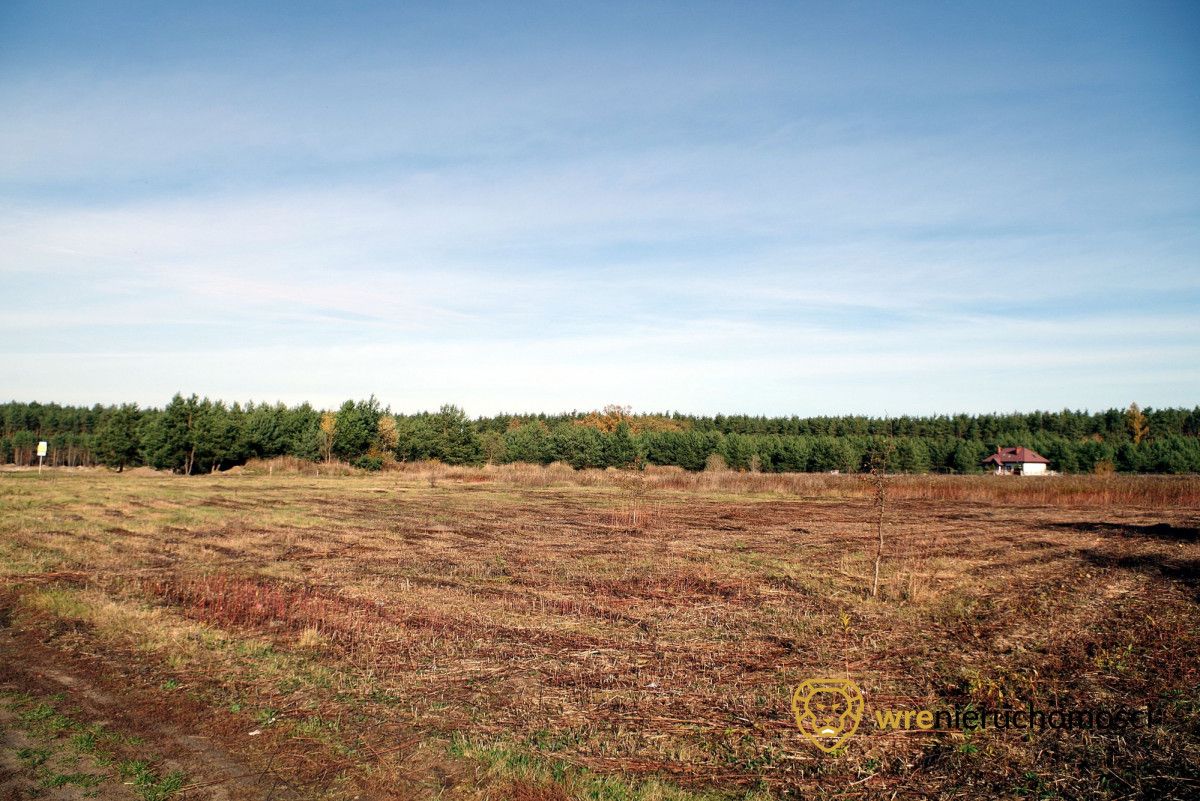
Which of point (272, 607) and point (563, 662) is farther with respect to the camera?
point (272, 607)

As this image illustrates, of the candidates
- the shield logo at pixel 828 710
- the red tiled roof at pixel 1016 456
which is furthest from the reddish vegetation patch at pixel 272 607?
the red tiled roof at pixel 1016 456

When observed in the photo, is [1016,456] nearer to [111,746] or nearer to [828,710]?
[828,710]

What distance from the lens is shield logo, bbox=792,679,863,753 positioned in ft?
24.2

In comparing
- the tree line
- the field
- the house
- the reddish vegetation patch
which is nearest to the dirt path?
the field

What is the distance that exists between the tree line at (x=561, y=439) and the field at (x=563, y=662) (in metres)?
16.7

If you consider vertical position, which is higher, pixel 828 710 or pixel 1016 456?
pixel 1016 456

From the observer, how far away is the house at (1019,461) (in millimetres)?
104500

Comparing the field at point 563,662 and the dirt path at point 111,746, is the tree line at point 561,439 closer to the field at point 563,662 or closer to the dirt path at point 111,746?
the field at point 563,662

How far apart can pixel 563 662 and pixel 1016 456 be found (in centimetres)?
11670

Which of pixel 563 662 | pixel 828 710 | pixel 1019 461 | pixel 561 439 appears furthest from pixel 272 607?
pixel 1019 461

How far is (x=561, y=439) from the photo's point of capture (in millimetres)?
90812

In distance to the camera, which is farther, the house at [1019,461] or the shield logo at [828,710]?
the house at [1019,461]

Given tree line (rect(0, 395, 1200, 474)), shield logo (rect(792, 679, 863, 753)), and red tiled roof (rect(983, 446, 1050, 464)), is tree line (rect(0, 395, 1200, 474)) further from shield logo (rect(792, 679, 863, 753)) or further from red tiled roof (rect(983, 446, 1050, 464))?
shield logo (rect(792, 679, 863, 753))

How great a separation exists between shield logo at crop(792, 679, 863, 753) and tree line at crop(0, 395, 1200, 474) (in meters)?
23.8
